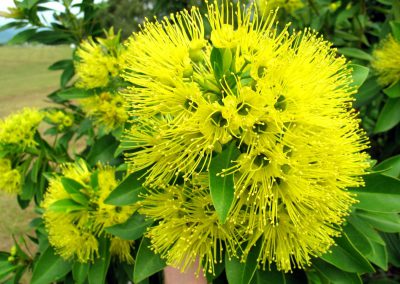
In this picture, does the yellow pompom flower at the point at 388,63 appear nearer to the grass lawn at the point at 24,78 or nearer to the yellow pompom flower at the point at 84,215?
the yellow pompom flower at the point at 84,215

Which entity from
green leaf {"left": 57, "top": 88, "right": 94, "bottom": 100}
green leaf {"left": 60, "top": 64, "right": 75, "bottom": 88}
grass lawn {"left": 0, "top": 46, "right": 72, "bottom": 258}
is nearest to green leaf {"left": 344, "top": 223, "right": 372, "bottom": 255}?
green leaf {"left": 57, "top": 88, "right": 94, "bottom": 100}

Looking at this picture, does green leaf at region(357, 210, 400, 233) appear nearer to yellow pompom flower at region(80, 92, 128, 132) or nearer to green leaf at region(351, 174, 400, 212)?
green leaf at region(351, 174, 400, 212)

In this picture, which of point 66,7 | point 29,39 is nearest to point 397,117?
point 66,7

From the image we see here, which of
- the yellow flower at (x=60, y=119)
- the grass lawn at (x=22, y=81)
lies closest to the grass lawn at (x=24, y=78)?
the grass lawn at (x=22, y=81)

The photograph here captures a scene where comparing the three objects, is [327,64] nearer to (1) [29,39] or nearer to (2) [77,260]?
(2) [77,260]

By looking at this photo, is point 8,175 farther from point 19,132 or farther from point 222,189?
point 222,189
